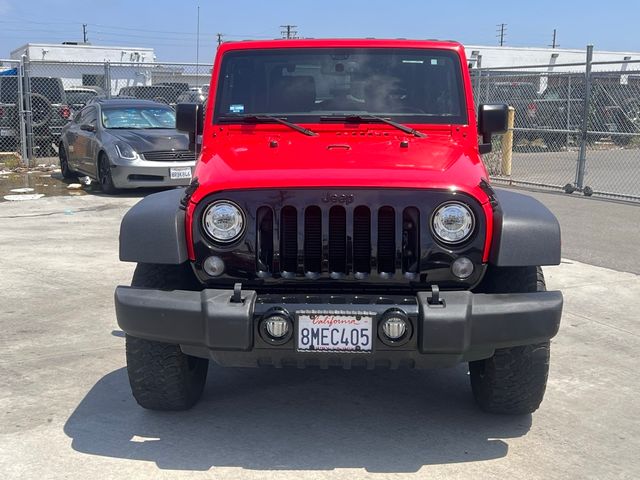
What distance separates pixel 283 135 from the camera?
4859 millimetres

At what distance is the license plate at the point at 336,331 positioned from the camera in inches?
144

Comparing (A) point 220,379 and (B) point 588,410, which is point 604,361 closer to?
(B) point 588,410

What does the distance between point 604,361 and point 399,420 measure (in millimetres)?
1703

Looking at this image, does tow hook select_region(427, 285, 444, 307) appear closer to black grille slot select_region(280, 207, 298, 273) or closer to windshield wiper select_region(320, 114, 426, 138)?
black grille slot select_region(280, 207, 298, 273)

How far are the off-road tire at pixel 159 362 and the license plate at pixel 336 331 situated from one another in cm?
80

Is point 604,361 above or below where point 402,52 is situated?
below

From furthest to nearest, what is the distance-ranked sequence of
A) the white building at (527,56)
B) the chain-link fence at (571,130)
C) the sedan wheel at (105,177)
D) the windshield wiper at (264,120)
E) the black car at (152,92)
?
the white building at (527,56)
the black car at (152,92)
the chain-link fence at (571,130)
the sedan wheel at (105,177)
the windshield wiper at (264,120)

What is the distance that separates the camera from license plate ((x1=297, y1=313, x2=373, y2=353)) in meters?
3.66

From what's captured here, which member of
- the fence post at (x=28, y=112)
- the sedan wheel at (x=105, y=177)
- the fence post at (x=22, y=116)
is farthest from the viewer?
the fence post at (x=28, y=112)

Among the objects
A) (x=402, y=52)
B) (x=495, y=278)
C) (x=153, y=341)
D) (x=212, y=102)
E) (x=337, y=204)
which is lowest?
(x=153, y=341)

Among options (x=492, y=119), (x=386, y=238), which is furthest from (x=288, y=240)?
(x=492, y=119)

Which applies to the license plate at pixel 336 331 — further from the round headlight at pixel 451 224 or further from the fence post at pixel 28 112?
the fence post at pixel 28 112

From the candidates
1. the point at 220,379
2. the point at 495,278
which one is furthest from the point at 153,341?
the point at 495,278

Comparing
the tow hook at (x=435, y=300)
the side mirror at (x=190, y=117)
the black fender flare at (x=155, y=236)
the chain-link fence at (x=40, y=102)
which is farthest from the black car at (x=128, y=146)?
the tow hook at (x=435, y=300)
